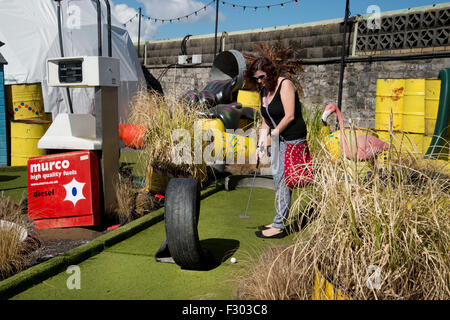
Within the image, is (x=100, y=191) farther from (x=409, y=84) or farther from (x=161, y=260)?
(x=409, y=84)

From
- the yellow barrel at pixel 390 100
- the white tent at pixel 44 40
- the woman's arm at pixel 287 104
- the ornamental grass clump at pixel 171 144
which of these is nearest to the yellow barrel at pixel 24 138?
the white tent at pixel 44 40

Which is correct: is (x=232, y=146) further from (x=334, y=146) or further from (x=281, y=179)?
(x=281, y=179)

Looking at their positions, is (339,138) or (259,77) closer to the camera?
(259,77)

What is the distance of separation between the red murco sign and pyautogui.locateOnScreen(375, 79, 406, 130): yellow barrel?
5.07 meters

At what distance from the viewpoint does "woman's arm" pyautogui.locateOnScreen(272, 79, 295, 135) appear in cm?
355

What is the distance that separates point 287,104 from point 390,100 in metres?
4.39

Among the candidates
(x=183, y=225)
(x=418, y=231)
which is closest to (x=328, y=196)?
(x=418, y=231)

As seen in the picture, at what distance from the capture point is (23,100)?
8031 mm

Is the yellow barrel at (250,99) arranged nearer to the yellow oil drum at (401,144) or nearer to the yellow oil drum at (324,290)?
the yellow oil drum at (401,144)
